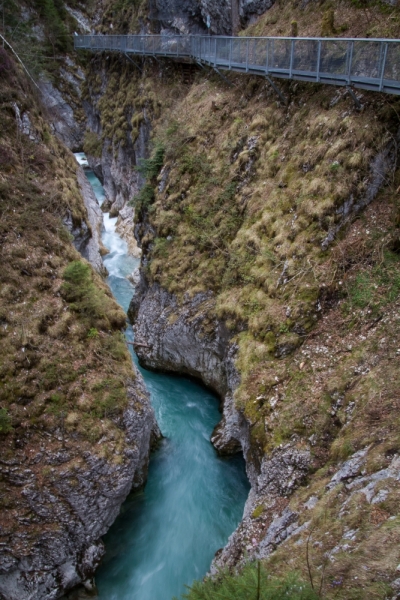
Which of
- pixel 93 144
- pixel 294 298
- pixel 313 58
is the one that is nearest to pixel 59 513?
pixel 294 298

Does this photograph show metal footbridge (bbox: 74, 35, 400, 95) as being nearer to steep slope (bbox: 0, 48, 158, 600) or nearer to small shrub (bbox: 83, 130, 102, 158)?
steep slope (bbox: 0, 48, 158, 600)

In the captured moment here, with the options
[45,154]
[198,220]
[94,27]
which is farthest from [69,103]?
[198,220]

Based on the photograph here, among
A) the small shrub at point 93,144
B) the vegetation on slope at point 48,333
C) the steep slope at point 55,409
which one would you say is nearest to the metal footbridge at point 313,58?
the vegetation on slope at point 48,333

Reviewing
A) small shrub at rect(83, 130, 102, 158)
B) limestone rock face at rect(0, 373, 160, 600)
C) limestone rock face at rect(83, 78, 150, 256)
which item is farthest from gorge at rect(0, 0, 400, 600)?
small shrub at rect(83, 130, 102, 158)

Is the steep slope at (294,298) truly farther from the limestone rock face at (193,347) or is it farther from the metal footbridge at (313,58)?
the metal footbridge at (313,58)

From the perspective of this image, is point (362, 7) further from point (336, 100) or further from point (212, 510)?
point (212, 510)

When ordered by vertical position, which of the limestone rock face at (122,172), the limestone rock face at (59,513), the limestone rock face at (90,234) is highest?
the limestone rock face at (122,172)
